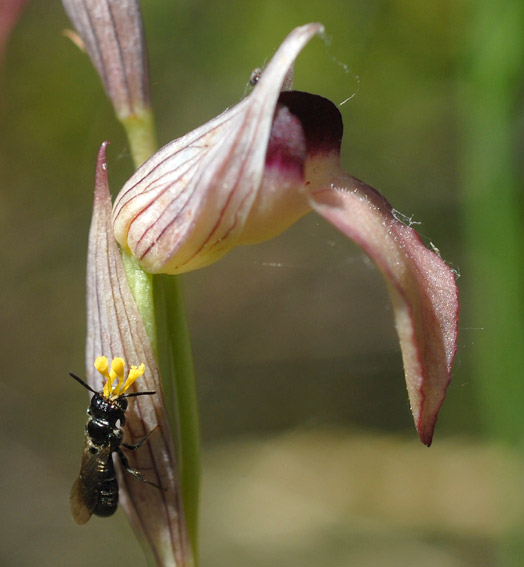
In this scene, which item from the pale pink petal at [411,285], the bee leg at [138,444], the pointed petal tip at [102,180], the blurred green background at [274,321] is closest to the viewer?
the pale pink petal at [411,285]

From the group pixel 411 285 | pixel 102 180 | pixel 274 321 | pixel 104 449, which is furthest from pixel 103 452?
Answer: pixel 274 321

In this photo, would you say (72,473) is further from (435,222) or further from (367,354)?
(435,222)

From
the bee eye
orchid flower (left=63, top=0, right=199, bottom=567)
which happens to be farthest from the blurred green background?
the bee eye

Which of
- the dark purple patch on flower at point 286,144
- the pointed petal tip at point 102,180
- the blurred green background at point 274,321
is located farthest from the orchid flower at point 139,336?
the blurred green background at point 274,321

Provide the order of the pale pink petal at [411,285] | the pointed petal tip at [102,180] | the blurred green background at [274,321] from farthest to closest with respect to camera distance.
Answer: the blurred green background at [274,321] < the pointed petal tip at [102,180] < the pale pink petal at [411,285]

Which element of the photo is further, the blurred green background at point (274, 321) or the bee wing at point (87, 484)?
the blurred green background at point (274, 321)

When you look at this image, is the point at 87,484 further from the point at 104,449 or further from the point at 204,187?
the point at 204,187

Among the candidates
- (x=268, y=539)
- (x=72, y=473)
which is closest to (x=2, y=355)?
(x=72, y=473)

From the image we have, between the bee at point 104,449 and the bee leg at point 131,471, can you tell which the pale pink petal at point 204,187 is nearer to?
the bee at point 104,449
